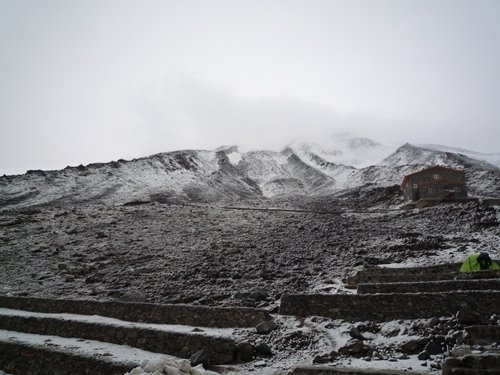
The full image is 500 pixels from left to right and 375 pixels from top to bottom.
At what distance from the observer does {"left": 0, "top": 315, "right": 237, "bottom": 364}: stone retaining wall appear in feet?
30.1

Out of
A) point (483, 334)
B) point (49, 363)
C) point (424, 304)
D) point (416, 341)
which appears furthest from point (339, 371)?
point (49, 363)

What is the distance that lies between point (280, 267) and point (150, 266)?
22.1ft

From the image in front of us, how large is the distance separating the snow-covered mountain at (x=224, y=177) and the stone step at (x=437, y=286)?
113 feet

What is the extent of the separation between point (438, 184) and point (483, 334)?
3057 centimetres

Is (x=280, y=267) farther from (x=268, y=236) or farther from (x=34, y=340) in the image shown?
(x=34, y=340)

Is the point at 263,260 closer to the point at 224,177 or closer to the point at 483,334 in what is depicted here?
the point at 483,334

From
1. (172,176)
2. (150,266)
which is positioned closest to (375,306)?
(150,266)

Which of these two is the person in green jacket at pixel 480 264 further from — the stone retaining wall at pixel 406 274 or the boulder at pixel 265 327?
the boulder at pixel 265 327

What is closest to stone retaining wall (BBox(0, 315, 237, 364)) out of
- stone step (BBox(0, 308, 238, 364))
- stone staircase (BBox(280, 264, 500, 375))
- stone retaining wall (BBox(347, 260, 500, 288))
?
stone step (BBox(0, 308, 238, 364))

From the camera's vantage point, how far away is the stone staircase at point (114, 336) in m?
9.39

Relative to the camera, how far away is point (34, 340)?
1160cm

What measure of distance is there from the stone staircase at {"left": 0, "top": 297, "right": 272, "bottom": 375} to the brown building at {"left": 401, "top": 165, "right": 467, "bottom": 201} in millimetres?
28582

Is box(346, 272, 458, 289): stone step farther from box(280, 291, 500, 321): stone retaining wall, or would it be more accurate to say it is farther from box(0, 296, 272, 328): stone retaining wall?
box(0, 296, 272, 328): stone retaining wall

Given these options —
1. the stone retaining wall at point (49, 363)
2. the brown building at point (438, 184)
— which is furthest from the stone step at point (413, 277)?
the brown building at point (438, 184)
